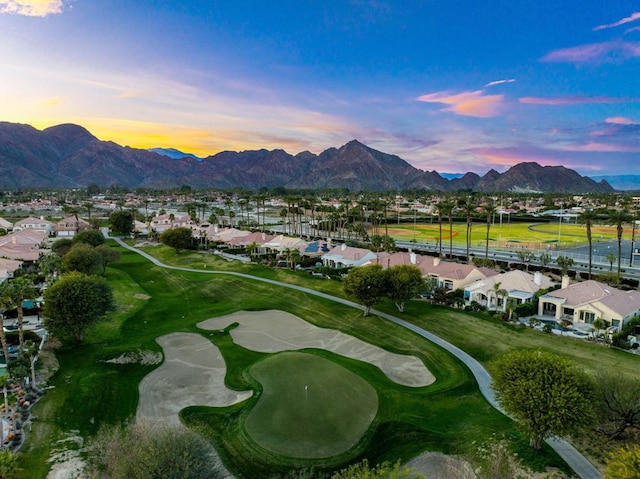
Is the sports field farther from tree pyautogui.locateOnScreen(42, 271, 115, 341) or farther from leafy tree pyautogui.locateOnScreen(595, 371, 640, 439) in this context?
tree pyautogui.locateOnScreen(42, 271, 115, 341)

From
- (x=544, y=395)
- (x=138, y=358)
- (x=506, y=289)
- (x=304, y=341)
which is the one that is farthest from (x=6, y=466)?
(x=506, y=289)

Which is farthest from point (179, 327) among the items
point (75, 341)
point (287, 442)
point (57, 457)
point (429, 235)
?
point (429, 235)

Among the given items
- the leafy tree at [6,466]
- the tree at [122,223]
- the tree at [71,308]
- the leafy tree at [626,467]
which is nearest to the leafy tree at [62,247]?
the tree at [122,223]

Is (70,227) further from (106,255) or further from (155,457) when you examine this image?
(155,457)

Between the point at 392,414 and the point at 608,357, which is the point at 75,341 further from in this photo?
the point at 608,357

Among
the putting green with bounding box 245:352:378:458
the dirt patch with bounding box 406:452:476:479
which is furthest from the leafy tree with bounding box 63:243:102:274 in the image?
the dirt patch with bounding box 406:452:476:479

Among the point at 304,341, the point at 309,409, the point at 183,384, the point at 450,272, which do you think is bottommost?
the point at 183,384

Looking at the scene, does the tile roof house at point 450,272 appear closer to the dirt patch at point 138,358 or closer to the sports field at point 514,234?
the dirt patch at point 138,358
